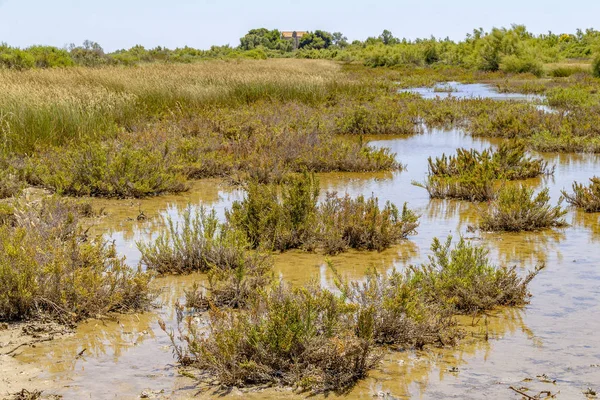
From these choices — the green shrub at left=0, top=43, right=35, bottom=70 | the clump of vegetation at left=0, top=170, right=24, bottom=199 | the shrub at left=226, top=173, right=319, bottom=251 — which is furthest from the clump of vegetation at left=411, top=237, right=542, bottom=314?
the green shrub at left=0, top=43, right=35, bottom=70

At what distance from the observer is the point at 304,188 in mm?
8195

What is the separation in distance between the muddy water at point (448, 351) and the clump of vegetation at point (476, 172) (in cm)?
175

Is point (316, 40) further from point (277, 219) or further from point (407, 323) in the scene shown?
point (407, 323)

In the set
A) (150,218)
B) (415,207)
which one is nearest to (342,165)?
(415,207)

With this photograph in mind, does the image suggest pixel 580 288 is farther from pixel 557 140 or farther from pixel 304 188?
pixel 557 140

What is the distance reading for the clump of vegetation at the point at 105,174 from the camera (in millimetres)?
10438

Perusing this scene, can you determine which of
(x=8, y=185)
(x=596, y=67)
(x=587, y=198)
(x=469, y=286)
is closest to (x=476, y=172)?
(x=587, y=198)

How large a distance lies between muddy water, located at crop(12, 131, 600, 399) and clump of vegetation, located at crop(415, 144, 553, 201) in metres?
1.75

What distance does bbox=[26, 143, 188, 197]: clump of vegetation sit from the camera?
1044 centimetres

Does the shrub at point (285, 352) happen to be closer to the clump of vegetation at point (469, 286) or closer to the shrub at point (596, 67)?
the clump of vegetation at point (469, 286)

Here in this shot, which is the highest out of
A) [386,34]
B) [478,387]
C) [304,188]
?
[386,34]

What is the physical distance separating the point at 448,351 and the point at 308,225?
10.3 feet

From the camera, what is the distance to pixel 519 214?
8.56m

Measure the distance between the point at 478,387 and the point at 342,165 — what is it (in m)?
8.94
